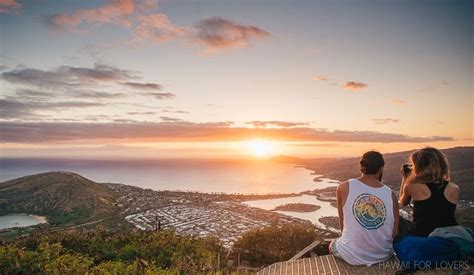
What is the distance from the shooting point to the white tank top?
470 cm

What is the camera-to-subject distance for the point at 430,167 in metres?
4.61

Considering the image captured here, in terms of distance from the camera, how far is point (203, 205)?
165ft

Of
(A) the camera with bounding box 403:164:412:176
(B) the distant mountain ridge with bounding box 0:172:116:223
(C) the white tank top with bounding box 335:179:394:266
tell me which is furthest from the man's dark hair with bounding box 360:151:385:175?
(B) the distant mountain ridge with bounding box 0:172:116:223

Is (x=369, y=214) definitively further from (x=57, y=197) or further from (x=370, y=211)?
(x=57, y=197)

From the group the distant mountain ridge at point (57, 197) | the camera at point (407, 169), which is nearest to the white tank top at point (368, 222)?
the camera at point (407, 169)

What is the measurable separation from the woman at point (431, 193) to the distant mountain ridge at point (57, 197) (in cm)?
4232

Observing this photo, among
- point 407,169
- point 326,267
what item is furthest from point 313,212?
point 326,267

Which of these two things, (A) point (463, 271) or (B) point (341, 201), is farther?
(B) point (341, 201)

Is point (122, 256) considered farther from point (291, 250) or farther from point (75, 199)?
point (75, 199)

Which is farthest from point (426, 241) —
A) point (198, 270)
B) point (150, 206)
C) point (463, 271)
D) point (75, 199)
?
point (75, 199)

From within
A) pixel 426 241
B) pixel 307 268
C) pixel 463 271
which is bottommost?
pixel 307 268

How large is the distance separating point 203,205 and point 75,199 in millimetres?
17211

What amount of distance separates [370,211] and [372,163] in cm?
63

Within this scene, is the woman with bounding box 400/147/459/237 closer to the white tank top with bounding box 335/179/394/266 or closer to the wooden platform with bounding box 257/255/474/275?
the white tank top with bounding box 335/179/394/266
